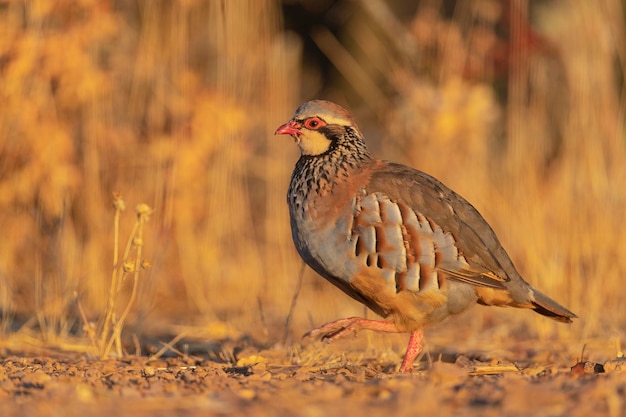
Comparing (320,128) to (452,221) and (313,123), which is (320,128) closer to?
(313,123)

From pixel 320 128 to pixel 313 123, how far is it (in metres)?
0.05

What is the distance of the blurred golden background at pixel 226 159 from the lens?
7180 mm

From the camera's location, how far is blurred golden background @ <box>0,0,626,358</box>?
23.6ft

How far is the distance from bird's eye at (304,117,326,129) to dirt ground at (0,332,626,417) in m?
1.32

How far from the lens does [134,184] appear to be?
8.17 metres

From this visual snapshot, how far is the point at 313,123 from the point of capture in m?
5.62

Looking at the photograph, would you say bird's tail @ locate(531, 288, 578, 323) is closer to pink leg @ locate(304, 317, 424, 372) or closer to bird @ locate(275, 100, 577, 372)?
bird @ locate(275, 100, 577, 372)

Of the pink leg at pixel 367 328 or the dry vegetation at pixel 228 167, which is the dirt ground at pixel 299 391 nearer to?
the pink leg at pixel 367 328

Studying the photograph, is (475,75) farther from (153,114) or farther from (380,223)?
(380,223)

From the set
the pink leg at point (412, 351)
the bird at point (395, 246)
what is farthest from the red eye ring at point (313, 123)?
the pink leg at point (412, 351)

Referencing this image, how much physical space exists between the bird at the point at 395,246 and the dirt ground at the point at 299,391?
330 mm

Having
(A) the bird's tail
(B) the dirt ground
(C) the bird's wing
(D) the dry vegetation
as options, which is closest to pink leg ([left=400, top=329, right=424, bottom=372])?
(B) the dirt ground

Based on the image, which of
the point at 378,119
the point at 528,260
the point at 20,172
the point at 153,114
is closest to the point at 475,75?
the point at 378,119

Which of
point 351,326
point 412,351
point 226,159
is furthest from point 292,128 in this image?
point 226,159
